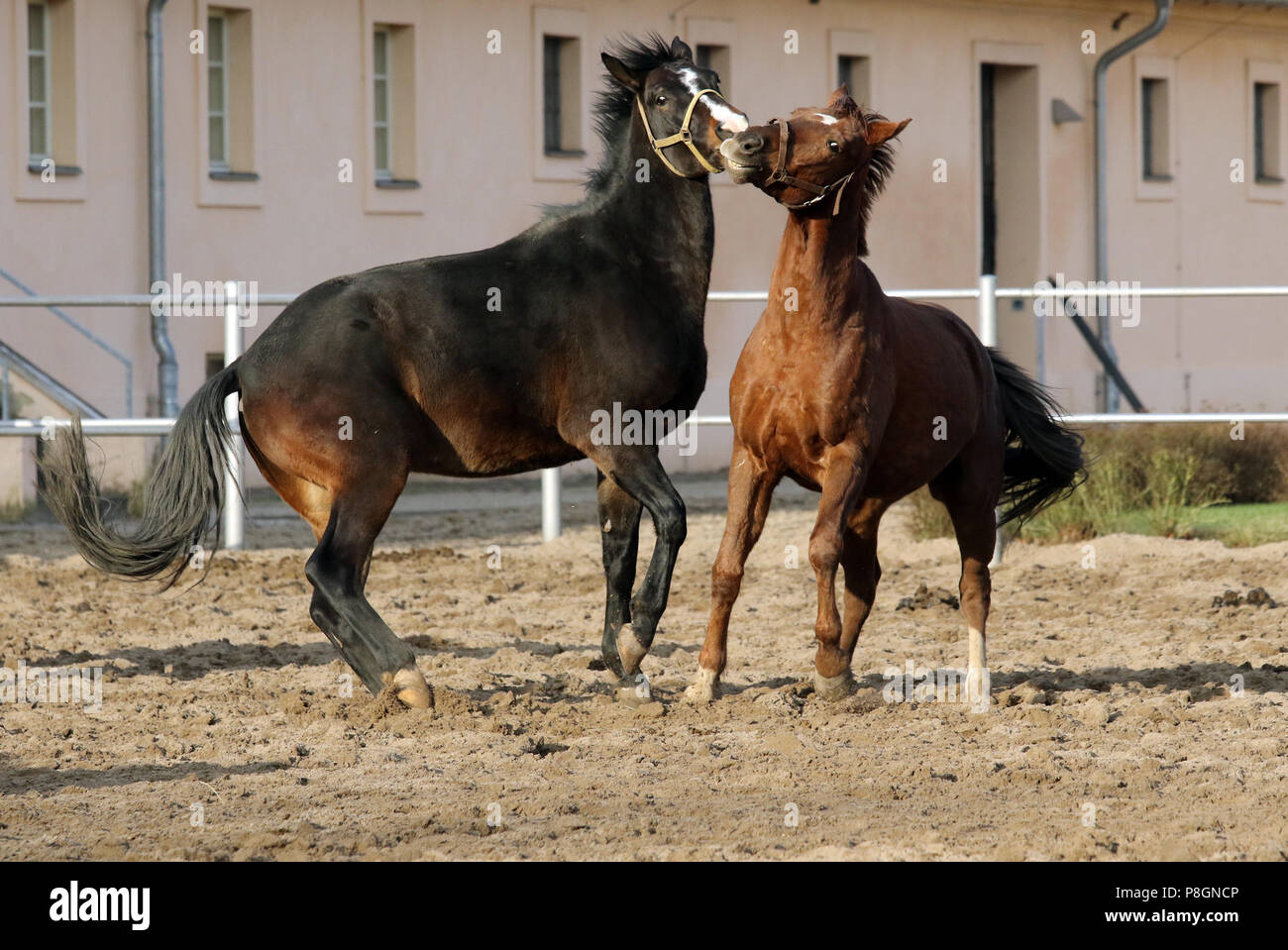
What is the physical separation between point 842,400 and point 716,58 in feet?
48.7

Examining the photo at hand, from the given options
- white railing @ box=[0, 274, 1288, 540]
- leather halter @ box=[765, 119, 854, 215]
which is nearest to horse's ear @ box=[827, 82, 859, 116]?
leather halter @ box=[765, 119, 854, 215]

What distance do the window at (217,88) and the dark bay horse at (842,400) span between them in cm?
1188

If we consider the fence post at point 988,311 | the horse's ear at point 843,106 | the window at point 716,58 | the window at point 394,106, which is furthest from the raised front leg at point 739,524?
the window at point 716,58

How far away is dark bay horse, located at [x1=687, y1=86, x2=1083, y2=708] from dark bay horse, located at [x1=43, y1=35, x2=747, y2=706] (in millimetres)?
376

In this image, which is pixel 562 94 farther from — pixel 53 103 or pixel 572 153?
pixel 53 103

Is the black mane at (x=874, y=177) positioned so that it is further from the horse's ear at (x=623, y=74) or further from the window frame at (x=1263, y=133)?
the window frame at (x=1263, y=133)

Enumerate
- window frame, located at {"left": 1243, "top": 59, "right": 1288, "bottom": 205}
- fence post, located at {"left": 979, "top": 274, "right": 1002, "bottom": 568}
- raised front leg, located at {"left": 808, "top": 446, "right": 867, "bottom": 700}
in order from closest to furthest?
raised front leg, located at {"left": 808, "top": 446, "right": 867, "bottom": 700}
fence post, located at {"left": 979, "top": 274, "right": 1002, "bottom": 568}
window frame, located at {"left": 1243, "top": 59, "right": 1288, "bottom": 205}

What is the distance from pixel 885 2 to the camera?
21.1 meters

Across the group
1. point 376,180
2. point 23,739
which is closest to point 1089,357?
point 376,180

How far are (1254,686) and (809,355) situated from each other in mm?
2215

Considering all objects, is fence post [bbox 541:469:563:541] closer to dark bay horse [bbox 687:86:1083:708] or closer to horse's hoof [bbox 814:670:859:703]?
dark bay horse [bbox 687:86:1083:708]

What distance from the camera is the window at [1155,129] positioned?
77.8 feet

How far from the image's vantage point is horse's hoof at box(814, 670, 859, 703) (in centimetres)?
613
